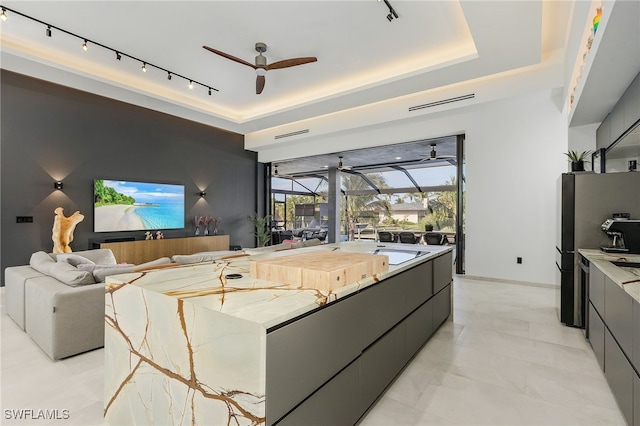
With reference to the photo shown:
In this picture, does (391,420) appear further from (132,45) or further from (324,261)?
(132,45)

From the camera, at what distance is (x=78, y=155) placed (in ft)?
17.8

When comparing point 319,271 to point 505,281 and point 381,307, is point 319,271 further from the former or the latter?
point 505,281

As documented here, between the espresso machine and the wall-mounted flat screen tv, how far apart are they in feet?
22.8

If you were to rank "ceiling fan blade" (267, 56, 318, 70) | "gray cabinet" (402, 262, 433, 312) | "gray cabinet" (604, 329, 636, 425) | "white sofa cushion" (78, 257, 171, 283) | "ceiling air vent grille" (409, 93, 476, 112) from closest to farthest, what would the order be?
"gray cabinet" (604, 329, 636, 425) < "gray cabinet" (402, 262, 433, 312) < "white sofa cushion" (78, 257, 171, 283) < "ceiling fan blade" (267, 56, 318, 70) < "ceiling air vent grille" (409, 93, 476, 112)

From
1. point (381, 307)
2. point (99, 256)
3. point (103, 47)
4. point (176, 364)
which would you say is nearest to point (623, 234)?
point (381, 307)

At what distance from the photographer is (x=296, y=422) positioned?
1.19m

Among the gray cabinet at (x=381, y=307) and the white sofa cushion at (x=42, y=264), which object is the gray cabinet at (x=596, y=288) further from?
the white sofa cushion at (x=42, y=264)

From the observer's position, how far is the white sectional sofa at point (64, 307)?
8.18ft

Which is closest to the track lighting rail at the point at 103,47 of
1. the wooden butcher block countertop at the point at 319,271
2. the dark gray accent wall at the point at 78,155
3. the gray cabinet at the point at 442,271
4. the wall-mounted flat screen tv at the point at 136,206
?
the dark gray accent wall at the point at 78,155

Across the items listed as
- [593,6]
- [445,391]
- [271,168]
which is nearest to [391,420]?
[445,391]

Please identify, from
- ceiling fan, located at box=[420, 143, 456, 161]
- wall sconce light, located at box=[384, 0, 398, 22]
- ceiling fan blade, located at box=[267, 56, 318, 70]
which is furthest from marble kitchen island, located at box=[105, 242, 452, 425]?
ceiling fan, located at box=[420, 143, 456, 161]

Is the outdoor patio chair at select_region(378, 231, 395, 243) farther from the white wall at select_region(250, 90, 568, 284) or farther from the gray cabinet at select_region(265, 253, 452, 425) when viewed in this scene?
the gray cabinet at select_region(265, 253, 452, 425)

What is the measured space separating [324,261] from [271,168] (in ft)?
24.6

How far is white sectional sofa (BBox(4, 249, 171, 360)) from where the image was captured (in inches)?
98.2
